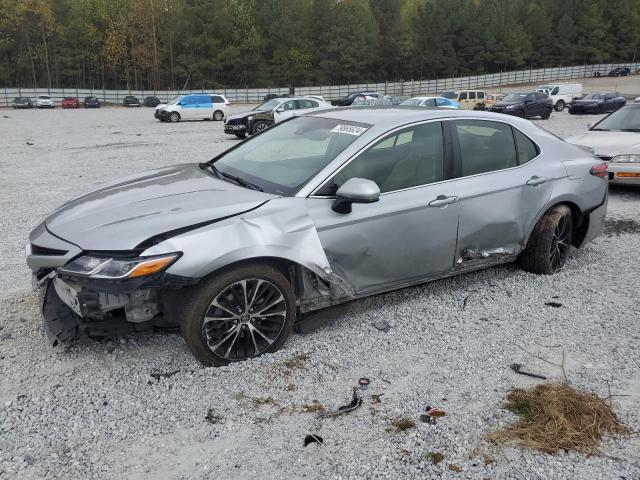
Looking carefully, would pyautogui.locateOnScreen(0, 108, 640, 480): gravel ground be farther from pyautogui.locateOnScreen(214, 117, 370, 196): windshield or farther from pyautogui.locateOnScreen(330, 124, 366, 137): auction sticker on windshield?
pyautogui.locateOnScreen(330, 124, 366, 137): auction sticker on windshield

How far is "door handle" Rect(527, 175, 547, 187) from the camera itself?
15.3 feet

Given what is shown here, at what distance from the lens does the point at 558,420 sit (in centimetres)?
294

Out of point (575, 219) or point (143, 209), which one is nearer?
point (143, 209)

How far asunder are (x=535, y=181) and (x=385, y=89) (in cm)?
6798

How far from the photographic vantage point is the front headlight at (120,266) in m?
3.06

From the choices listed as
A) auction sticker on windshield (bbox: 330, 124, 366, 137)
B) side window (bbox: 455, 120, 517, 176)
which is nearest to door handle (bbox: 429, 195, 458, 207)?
side window (bbox: 455, 120, 517, 176)

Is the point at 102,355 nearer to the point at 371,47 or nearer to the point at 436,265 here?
the point at 436,265

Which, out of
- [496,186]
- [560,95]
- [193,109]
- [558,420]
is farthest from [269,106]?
[560,95]

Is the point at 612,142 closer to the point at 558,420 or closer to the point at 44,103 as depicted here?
the point at 558,420

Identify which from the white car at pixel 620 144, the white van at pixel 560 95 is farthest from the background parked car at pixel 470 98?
the white car at pixel 620 144

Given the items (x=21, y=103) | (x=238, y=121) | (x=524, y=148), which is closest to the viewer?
(x=524, y=148)

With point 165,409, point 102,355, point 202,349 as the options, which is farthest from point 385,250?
point 102,355

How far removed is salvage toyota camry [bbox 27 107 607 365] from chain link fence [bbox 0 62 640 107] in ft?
179

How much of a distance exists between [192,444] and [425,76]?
8710 cm
